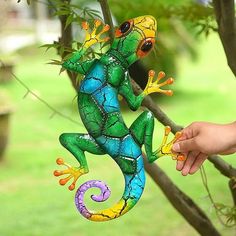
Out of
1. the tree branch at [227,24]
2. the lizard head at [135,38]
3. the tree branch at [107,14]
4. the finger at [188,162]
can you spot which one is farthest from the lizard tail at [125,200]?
the tree branch at [227,24]

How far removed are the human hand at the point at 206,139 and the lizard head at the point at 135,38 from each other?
174mm

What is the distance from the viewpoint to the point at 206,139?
1.15m

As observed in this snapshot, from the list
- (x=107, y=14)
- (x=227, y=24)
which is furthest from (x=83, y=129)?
(x=107, y=14)

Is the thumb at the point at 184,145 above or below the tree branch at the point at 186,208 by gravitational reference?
above

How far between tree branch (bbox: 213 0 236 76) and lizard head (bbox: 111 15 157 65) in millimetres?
448

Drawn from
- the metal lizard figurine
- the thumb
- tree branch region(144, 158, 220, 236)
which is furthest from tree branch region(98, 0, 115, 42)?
tree branch region(144, 158, 220, 236)

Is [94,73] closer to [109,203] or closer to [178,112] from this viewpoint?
[109,203]

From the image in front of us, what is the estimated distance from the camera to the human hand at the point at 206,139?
45.2 inches

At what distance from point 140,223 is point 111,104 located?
2542mm

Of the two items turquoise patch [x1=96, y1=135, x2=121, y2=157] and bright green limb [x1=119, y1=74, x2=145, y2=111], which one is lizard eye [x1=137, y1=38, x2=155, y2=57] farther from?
turquoise patch [x1=96, y1=135, x2=121, y2=157]

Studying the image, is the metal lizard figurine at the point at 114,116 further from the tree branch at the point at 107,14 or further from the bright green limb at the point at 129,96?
the tree branch at the point at 107,14

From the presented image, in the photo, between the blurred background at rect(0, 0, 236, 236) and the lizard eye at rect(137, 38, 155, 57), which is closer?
the lizard eye at rect(137, 38, 155, 57)

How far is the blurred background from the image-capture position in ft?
8.27

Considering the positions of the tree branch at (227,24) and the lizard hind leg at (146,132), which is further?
the tree branch at (227,24)
